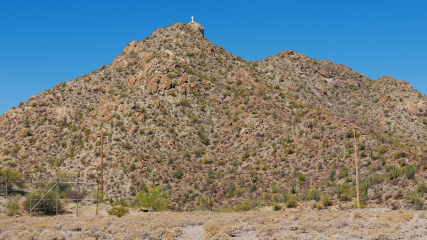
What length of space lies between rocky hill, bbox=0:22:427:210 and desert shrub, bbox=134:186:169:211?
186 cm

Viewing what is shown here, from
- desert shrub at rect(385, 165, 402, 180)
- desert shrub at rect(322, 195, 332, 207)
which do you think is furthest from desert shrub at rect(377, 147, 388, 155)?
desert shrub at rect(322, 195, 332, 207)

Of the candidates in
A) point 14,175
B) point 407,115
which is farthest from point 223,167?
point 407,115

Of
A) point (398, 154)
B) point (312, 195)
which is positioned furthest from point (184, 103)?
point (398, 154)

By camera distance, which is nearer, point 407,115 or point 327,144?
point 327,144

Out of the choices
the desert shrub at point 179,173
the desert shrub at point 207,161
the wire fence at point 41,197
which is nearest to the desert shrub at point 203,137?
the desert shrub at point 207,161

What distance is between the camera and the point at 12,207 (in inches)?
1549

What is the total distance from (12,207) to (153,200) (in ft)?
47.0

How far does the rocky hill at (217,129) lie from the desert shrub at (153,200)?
1864mm

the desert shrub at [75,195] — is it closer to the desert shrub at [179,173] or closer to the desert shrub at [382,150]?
the desert shrub at [179,173]

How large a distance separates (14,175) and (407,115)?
202 ft

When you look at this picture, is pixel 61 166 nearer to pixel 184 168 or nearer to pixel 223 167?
pixel 184 168

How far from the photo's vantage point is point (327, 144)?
5506 centimetres

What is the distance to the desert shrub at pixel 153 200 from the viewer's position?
46500 millimetres

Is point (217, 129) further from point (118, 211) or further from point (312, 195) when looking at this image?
point (118, 211)
